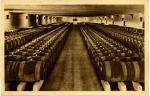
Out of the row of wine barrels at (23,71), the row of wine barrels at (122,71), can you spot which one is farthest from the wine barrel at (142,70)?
the row of wine barrels at (23,71)

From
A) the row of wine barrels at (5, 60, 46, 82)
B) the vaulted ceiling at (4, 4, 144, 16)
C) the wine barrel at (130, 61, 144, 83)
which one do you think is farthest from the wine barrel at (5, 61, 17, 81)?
the wine barrel at (130, 61, 144, 83)

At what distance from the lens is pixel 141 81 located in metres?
2.28

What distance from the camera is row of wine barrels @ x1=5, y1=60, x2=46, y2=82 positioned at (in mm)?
2213

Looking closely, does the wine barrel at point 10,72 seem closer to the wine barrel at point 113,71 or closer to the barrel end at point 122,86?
the wine barrel at point 113,71

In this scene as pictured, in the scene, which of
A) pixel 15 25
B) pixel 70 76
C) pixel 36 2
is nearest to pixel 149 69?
pixel 70 76

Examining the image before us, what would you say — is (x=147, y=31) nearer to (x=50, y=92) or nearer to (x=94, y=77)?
(x=94, y=77)

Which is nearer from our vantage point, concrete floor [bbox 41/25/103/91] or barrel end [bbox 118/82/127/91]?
barrel end [bbox 118/82/127/91]

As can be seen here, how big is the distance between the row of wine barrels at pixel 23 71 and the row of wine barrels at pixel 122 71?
725 mm

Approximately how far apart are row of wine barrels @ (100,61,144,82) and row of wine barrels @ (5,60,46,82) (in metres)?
0.72

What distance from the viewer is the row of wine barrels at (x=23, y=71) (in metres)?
2.21

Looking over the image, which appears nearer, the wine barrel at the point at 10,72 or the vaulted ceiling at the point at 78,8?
the wine barrel at the point at 10,72

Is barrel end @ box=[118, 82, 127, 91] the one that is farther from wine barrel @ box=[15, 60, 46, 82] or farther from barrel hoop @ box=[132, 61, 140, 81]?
wine barrel @ box=[15, 60, 46, 82]

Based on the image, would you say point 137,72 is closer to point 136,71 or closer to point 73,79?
point 136,71
